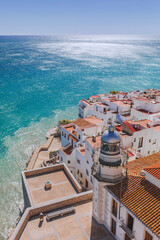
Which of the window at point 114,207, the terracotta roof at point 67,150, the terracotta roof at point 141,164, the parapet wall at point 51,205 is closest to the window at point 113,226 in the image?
the window at point 114,207

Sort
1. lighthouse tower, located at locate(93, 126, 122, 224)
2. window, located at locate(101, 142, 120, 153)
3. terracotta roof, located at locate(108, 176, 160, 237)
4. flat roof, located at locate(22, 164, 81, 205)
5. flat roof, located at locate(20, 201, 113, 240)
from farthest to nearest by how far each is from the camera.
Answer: flat roof, located at locate(22, 164, 81, 205) < flat roof, located at locate(20, 201, 113, 240) < window, located at locate(101, 142, 120, 153) < lighthouse tower, located at locate(93, 126, 122, 224) < terracotta roof, located at locate(108, 176, 160, 237)

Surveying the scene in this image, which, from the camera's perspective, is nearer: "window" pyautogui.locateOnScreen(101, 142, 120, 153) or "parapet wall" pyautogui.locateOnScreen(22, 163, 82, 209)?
"window" pyautogui.locateOnScreen(101, 142, 120, 153)

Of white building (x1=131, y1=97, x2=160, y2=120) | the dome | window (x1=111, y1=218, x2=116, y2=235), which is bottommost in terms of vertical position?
white building (x1=131, y1=97, x2=160, y2=120)

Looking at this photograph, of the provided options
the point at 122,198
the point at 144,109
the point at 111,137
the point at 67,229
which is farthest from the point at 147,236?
the point at 144,109

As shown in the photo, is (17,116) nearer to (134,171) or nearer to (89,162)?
(89,162)

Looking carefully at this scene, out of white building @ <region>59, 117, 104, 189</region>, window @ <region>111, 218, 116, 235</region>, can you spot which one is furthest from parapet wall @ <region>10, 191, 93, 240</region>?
white building @ <region>59, 117, 104, 189</region>

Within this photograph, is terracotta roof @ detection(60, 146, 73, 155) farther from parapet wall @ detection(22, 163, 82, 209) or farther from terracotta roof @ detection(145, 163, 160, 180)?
terracotta roof @ detection(145, 163, 160, 180)

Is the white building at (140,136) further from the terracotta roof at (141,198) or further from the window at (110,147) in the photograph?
the terracotta roof at (141,198)
